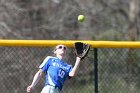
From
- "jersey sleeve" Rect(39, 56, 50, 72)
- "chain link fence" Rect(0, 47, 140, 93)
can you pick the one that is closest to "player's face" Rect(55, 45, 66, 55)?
"jersey sleeve" Rect(39, 56, 50, 72)

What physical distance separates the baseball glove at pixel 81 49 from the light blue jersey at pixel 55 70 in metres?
0.21

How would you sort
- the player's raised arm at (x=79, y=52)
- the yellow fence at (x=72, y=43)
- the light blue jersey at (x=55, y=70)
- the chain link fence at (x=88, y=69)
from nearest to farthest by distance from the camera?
the player's raised arm at (x=79, y=52) < the light blue jersey at (x=55, y=70) < the yellow fence at (x=72, y=43) < the chain link fence at (x=88, y=69)

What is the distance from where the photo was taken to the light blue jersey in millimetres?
9969

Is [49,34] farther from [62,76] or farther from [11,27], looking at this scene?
[62,76]

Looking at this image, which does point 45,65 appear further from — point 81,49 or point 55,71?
→ point 81,49

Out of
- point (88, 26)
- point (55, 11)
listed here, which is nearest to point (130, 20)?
point (88, 26)

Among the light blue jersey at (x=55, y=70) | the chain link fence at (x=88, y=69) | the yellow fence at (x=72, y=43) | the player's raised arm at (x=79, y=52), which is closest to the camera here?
the player's raised arm at (x=79, y=52)

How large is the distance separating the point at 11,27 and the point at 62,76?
262 inches

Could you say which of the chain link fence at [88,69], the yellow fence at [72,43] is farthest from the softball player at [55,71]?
the chain link fence at [88,69]

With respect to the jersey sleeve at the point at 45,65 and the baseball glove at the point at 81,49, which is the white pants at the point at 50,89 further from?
the baseball glove at the point at 81,49

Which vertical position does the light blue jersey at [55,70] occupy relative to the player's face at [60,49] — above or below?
below

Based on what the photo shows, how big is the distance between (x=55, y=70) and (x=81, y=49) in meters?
0.44

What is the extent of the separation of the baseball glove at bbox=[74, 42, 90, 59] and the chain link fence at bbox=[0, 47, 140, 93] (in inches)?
31.4

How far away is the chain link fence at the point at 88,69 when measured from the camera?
35.9 feet
